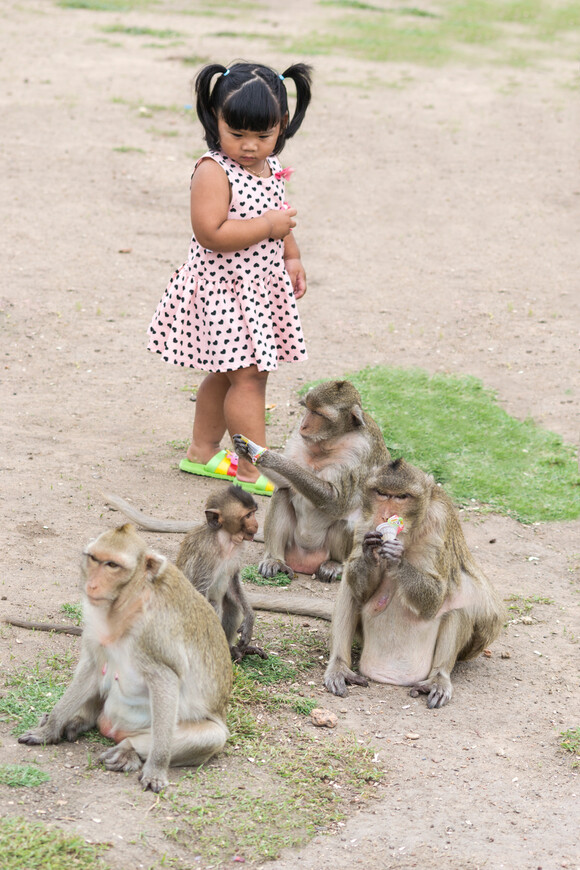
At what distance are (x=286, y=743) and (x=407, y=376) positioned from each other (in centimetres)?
465

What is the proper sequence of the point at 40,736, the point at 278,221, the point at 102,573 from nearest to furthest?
the point at 102,573, the point at 40,736, the point at 278,221

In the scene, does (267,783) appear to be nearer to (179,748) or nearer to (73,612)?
(179,748)

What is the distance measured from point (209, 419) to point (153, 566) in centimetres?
318

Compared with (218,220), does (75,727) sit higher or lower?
lower

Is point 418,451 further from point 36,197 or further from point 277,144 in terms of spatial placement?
point 36,197

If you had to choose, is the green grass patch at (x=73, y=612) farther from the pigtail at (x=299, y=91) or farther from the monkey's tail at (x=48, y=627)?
the pigtail at (x=299, y=91)

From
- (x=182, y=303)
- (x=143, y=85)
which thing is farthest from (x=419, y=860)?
(x=143, y=85)

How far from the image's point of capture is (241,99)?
632 cm

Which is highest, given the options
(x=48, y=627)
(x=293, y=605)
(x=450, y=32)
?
(x=450, y=32)

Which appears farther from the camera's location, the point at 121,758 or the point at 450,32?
the point at 450,32

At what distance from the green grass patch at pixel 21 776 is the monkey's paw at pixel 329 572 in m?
2.53

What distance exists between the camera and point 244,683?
16.8 ft

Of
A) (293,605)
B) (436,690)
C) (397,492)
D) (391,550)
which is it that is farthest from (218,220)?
(436,690)

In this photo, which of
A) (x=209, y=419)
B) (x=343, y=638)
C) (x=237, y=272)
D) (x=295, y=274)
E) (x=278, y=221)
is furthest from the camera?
(x=209, y=419)
